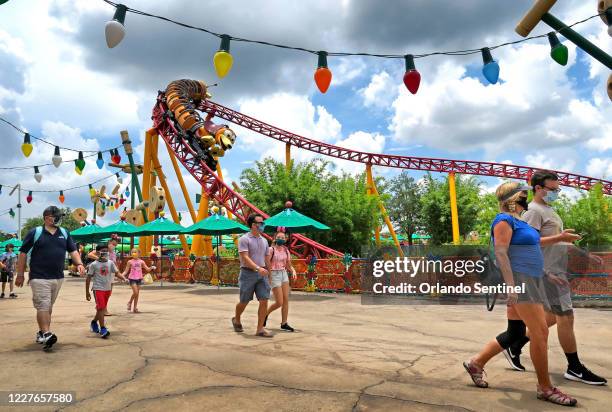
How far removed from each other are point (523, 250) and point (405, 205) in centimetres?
4913

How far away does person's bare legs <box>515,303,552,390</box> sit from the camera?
355cm

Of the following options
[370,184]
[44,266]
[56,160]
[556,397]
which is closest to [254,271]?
[44,266]

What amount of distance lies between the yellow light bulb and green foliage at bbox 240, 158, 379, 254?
582 inches

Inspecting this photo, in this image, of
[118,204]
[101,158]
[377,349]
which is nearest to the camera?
[377,349]

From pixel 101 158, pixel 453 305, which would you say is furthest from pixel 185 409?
pixel 101 158

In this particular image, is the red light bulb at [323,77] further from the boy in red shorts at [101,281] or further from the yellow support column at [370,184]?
the yellow support column at [370,184]

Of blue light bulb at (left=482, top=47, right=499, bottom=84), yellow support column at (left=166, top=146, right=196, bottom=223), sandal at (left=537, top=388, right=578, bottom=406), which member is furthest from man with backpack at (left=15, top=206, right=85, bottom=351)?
yellow support column at (left=166, top=146, right=196, bottom=223)

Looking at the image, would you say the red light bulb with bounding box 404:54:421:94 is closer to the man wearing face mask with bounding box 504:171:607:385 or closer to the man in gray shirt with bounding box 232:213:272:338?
the man in gray shirt with bounding box 232:213:272:338

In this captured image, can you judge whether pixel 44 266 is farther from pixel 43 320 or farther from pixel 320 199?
pixel 320 199

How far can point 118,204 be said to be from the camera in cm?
4244

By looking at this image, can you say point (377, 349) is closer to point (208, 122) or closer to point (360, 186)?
point (208, 122)

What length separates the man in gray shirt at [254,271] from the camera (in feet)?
21.5

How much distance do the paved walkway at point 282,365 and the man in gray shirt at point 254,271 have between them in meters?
0.40

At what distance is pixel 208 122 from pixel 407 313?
17683 millimetres
